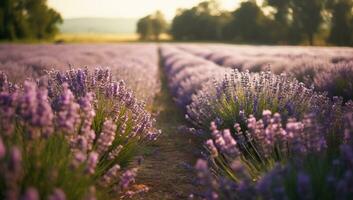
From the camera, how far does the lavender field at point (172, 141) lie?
6.56 ft

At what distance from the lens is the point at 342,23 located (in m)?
40.8

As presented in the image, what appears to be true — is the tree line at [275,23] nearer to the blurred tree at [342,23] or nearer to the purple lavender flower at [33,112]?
the blurred tree at [342,23]

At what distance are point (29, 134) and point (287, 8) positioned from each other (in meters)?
51.2

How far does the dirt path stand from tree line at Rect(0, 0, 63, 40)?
149 feet

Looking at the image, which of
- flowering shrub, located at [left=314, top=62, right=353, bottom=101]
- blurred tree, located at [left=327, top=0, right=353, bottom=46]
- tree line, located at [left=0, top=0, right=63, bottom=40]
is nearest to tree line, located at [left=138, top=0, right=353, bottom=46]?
blurred tree, located at [left=327, top=0, right=353, bottom=46]

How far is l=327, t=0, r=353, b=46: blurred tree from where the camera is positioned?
130 feet

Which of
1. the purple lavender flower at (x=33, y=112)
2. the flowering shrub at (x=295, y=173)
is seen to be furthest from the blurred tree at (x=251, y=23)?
the purple lavender flower at (x=33, y=112)

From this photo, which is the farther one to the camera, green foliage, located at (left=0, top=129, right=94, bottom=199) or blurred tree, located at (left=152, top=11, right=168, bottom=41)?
blurred tree, located at (left=152, top=11, right=168, bottom=41)

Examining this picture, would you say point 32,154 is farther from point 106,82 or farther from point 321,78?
point 321,78

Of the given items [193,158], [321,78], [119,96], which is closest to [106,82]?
[119,96]

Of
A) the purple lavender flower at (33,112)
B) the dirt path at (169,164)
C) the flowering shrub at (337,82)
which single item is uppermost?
the purple lavender flower at (33,112)

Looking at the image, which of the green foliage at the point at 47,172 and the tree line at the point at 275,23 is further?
the tree line at the point at 275,23

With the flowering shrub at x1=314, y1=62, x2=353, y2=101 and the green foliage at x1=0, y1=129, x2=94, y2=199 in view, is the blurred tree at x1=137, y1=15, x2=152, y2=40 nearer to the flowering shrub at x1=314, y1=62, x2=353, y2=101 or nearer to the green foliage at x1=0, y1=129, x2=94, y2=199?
the flowering shrub at x1=314, y1=62, x2=353, y2=101

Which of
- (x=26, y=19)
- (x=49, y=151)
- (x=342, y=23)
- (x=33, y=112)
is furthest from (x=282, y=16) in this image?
(x=33, y=112)
